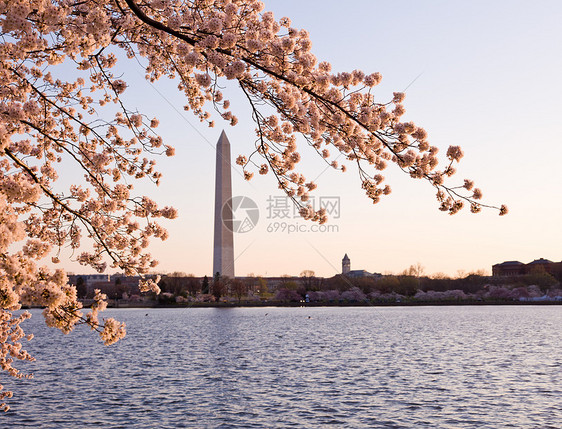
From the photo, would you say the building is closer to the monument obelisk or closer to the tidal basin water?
the monument obelisk

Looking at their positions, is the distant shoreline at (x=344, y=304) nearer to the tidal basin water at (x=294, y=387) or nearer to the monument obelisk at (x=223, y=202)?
the monument obelisk at (x=223, y=202)

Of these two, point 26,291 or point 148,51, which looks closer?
point 26,291

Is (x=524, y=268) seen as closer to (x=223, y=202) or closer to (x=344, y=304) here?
(x=344, y=304)

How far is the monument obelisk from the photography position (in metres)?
77.1

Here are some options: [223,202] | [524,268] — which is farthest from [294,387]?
[524,268]

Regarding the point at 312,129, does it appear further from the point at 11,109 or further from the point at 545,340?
the point at 545,340

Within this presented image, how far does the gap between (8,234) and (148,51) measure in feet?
15.0

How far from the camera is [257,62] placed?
589 centimetres

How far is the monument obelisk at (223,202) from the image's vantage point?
77.1 meters

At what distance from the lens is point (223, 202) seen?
7775 centimetres

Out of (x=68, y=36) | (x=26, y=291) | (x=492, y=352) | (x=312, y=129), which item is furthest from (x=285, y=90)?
(x=492, y=352)

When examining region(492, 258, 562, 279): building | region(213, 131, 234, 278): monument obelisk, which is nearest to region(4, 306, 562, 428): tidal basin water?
region(213, 131, 234, 278): monument obelisk

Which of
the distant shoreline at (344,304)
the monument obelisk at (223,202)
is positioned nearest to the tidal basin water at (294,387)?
the monument obelisk at (223,202)

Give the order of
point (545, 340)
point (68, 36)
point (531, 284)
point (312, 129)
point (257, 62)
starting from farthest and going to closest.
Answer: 1. point (531, 284)
2. point (545, 340)
3. point (312, 129)
4. point (257, 62)
5. point (68, 36)
